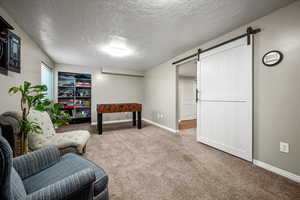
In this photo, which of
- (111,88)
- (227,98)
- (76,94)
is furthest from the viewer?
(111,88)

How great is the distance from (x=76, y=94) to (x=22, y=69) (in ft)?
8.52

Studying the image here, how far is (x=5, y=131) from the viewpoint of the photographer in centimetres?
139

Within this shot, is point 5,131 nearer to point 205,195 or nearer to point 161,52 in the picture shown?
point 205,195

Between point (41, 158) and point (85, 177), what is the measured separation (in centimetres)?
63

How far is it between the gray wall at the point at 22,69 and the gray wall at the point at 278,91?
3.72 m

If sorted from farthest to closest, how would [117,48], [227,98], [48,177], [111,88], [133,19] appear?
[111,88] → [117,48] → [227,98] → [133,19] → [48,177]

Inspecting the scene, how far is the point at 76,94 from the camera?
4641 mm

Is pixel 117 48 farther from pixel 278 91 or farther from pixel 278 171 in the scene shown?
pixel 278 171

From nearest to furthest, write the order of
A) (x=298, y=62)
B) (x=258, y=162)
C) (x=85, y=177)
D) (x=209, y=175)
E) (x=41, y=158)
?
1. (x=85, y=177)
2. (x=41, y=158)
3. (x=298, y=62)
4. (x=209, y=175)
5. (x=258, y=162)

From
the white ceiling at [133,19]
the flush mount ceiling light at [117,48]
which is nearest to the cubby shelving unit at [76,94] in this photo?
the white ceiling at [133,19]

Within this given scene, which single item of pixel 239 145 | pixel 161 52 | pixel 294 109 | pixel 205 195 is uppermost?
pixel 161 52

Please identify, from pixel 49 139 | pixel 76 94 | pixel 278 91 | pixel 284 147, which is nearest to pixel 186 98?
pixel 278 91

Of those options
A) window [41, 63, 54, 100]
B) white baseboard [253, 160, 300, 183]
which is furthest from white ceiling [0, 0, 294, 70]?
white baseboard [253, 160, 300, 183]

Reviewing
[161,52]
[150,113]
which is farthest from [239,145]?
[150,113]
